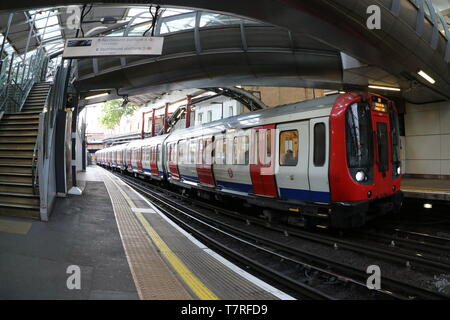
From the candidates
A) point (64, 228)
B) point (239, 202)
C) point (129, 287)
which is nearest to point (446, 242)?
point (239, 202)

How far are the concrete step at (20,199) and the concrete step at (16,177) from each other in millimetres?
491

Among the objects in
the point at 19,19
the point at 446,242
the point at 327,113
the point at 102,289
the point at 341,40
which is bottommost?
the point at 446,242

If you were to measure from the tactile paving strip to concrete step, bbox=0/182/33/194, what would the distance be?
218 centimetres

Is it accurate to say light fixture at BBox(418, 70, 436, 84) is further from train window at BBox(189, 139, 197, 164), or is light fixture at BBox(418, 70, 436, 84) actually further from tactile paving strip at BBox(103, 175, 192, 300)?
tactile paving strip at BBox(103, 175, 192, 300)

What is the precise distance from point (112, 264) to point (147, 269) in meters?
0.57

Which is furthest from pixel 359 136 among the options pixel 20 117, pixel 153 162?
pixel 153 162

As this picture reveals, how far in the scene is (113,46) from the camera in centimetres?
595

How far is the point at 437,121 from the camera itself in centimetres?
1285

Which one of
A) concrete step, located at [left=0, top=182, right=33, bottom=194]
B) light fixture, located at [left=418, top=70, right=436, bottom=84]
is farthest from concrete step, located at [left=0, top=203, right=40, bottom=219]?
light fixture, located at [left=418, top=70, right=436, bottom=84]

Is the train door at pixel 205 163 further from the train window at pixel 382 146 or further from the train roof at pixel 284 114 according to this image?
the train window at pixel 382 146

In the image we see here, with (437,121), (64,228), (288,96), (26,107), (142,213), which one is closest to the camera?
(64,228)
